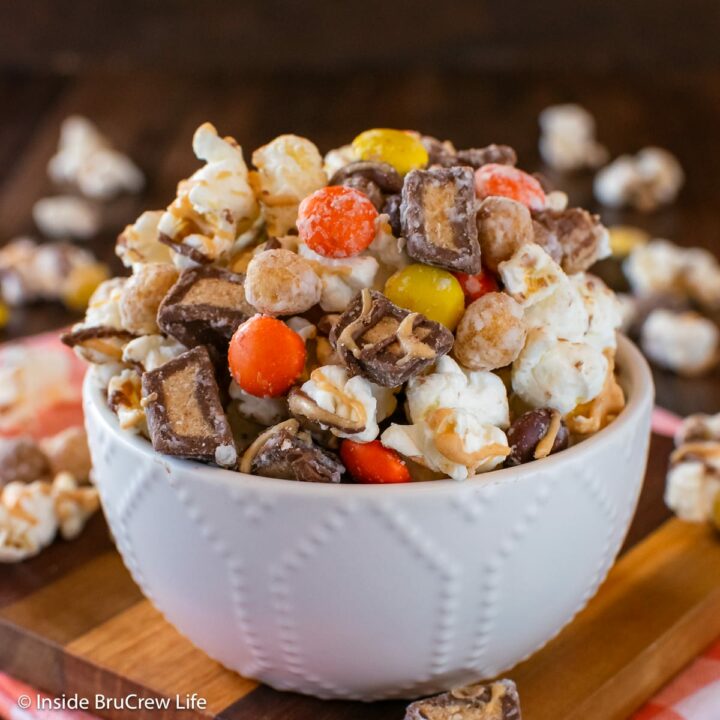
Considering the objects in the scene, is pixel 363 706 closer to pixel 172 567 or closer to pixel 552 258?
pixel 172 567

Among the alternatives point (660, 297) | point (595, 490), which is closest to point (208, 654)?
point (595, 490)

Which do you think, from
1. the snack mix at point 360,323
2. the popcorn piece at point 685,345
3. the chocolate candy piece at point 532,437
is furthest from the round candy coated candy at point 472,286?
the popcorn piece at point 685,345

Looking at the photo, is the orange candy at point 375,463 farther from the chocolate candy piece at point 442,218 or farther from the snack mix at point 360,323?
the chocolate candy piece at point 442,218

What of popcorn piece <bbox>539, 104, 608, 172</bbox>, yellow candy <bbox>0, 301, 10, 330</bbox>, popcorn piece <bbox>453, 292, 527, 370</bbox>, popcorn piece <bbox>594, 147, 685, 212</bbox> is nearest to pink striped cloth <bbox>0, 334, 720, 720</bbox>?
popcorn piece <bbox>453, 292, 527, 370</bbox>

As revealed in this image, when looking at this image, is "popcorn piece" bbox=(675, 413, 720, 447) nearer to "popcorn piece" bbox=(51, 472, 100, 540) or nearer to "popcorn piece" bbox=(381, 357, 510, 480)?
"popcorn piece" bbox=(381, 357, 510, 480)

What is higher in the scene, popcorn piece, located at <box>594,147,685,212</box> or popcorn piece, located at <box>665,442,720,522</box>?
popcorn piece, located at <box>665,442,720,522</box>
